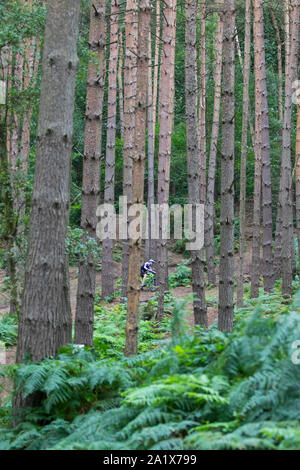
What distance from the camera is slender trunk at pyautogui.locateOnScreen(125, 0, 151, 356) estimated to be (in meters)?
7.61

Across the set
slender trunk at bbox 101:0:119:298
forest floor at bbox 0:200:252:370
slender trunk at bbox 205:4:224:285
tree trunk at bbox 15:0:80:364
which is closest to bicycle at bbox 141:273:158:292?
forest floor at bbox 0:200:252:370

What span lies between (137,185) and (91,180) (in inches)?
52.1

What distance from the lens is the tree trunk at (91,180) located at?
8.71 meters

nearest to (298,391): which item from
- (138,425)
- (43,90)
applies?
(138,425)

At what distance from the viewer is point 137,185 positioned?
7707 millimetres

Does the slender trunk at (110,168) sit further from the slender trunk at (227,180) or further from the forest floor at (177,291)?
the slender trunk at (227,180)

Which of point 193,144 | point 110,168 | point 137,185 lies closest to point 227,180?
point 193,144

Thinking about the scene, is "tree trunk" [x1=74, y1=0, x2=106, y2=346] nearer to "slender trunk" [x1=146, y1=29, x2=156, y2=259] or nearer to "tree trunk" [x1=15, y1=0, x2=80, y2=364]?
"tree trunk" [x1=15, y1=0, x2=80, y2=364]

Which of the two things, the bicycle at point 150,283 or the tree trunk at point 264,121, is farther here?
the bicycle at point 150,283

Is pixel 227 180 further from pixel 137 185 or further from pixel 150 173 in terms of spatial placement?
pixel 150 173

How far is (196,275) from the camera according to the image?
33.2 feet

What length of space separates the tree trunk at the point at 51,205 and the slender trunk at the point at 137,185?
3.34 feet

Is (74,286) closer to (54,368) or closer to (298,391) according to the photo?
(54,368)

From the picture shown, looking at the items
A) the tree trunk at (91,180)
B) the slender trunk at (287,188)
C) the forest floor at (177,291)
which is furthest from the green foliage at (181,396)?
the slender trunk at (287,188)
